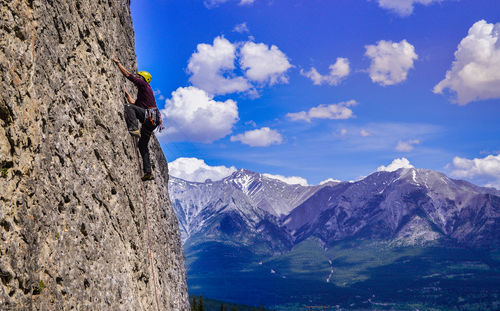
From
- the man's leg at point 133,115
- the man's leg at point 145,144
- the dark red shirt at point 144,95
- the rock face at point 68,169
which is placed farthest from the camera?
the man's leg at point 145,144

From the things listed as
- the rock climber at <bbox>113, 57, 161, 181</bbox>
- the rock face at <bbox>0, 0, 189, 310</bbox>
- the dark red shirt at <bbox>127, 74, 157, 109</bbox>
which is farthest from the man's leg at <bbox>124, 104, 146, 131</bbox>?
the rock face at <bbox>0, 0, 189, 310</bbox>

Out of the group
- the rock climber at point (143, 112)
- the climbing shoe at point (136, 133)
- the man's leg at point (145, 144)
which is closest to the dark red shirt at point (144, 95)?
the rock climber at point (143, 112)

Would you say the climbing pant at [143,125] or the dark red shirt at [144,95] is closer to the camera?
the climbing pant at [143,125]

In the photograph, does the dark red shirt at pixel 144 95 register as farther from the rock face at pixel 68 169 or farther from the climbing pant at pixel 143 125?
the rock face at pixel 68 169

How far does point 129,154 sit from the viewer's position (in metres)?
14.8

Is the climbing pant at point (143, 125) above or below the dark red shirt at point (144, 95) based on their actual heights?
below

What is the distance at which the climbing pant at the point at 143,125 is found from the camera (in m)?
15.2

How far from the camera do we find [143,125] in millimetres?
15727

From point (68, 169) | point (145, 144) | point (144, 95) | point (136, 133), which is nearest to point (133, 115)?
point (136, 133)

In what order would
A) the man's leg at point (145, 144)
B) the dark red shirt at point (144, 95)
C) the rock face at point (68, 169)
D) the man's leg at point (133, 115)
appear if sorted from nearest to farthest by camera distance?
the rock face at point (68, 169), the man's leg at point (133, 115), the dark red shirt at point (144, 95), the man's leg at point (145, 144)

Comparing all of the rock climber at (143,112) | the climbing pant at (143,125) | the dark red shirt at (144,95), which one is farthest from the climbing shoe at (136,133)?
the dark red shirt at (144,95)

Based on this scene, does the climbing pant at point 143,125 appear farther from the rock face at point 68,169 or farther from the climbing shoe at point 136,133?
the rock face at point 68,169

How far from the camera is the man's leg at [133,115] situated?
49.7ft

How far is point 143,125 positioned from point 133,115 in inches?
25.3
